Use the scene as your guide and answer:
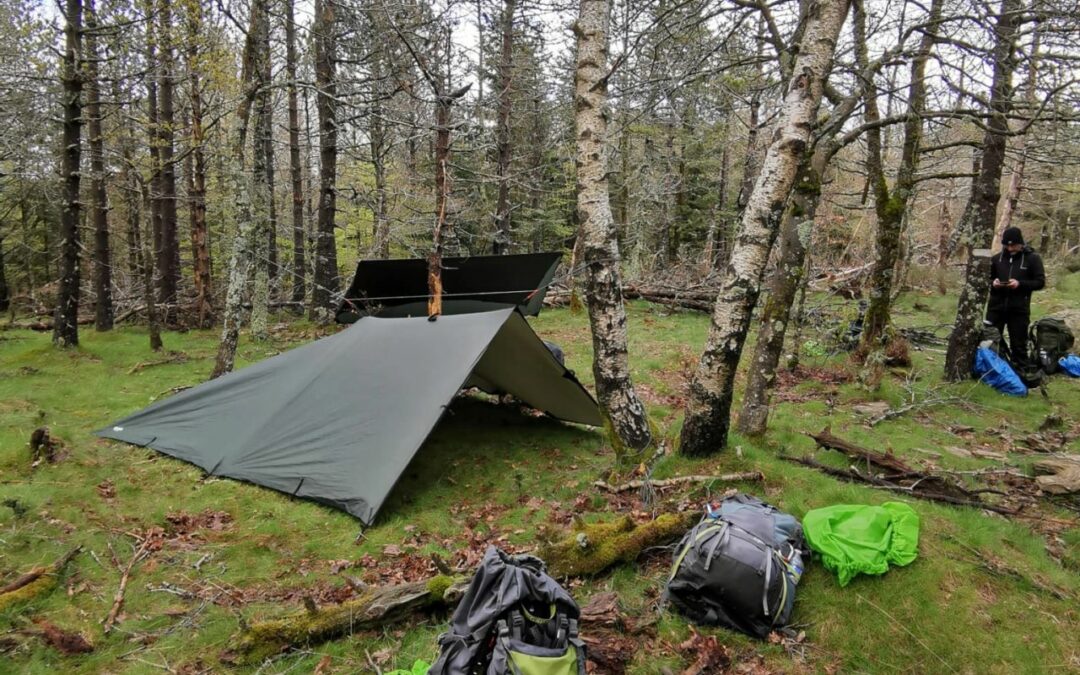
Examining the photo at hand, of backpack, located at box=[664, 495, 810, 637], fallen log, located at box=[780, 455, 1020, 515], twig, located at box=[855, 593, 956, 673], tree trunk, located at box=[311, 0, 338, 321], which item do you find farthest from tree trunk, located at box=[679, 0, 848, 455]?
tree trunk, located at box=[311, 0, 338, 321]

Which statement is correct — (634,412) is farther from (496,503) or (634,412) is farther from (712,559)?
(712,559)

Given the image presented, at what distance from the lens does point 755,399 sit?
15.5ft

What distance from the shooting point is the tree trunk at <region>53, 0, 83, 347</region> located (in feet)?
26.3

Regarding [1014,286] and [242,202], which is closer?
[1014,286]

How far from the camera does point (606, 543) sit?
3.44 metres

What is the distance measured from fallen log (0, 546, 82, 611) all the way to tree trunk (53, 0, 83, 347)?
7.00 meters

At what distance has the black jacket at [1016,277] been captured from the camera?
6.57 meters

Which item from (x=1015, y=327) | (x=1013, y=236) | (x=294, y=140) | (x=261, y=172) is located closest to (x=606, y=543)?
(x=1013, y=236)

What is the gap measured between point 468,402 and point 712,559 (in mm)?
4567

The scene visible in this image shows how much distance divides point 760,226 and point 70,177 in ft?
31.6

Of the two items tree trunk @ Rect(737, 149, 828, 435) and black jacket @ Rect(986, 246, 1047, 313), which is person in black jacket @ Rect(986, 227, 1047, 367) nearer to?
black jacket @ Rect(986, 246, 1047, 313)

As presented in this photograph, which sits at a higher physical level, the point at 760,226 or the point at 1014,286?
the point at 760,226

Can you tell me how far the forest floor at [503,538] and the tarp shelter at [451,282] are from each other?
2.15 metres

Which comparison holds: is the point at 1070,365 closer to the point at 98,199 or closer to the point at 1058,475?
the point at 1058,475
